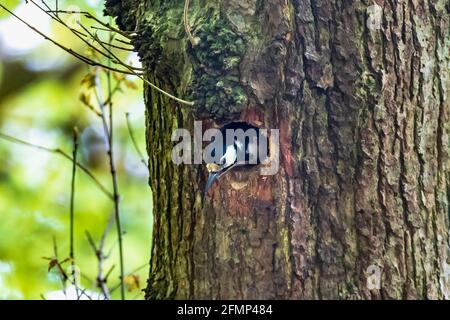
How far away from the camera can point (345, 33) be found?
1.80 metres

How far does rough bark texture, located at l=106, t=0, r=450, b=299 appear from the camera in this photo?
1.76 metres

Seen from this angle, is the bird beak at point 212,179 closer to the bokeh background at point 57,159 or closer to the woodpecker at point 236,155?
the woodpecker at point 236,155

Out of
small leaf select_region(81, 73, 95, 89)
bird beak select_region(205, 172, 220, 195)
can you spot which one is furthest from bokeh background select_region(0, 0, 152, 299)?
bird beak select_region(205, 172, 220, 195)

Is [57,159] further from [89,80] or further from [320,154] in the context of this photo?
[320,154]

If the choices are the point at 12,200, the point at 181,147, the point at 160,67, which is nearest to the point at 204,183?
the point at 181,147

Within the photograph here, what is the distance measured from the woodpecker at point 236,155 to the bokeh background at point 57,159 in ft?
A: 8.31

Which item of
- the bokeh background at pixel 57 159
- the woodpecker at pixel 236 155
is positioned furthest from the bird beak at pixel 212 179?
the bokeh background at pixel 57 159

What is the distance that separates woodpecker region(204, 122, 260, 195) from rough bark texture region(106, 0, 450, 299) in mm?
28

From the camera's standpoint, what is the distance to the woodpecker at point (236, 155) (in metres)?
1.81

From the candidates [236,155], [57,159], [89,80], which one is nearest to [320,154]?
[236,155]

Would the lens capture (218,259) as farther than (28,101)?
No
